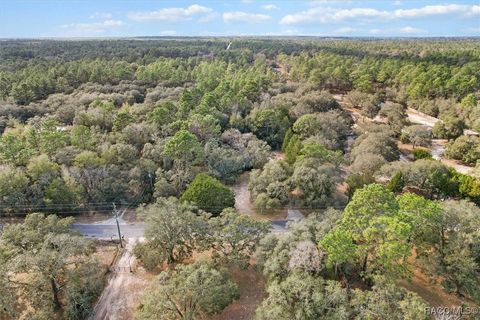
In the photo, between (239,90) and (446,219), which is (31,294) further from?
(239,90)

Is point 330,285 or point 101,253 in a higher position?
point 330,285

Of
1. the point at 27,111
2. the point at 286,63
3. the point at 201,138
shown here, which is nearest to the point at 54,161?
the point at 201,138

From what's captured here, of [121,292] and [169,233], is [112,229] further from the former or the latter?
[169,233]

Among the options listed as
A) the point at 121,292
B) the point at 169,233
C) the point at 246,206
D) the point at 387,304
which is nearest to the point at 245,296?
the point at 169,233

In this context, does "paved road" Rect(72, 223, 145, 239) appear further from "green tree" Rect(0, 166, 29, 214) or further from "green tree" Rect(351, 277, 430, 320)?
"green tree" Rect(351, 277, 430, 320)

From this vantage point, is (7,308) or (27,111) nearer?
(7,308)

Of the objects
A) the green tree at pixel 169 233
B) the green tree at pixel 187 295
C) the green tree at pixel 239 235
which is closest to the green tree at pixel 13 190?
the green tree at pixel 169 233
